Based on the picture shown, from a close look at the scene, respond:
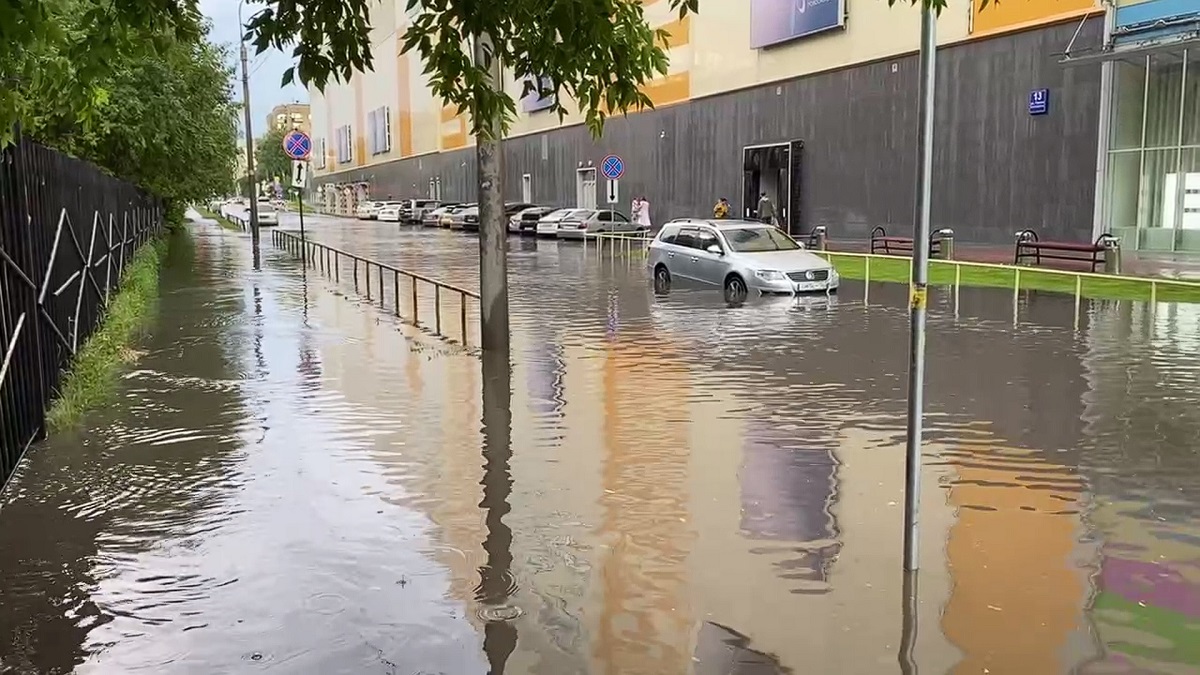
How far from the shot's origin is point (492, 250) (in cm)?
1259

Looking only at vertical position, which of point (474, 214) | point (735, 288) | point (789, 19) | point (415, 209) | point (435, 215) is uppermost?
point (789, 19)

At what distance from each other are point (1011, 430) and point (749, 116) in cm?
3263

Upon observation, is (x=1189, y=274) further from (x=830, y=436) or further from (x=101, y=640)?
(x=101, y=640)

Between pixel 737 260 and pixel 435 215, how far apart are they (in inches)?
1840

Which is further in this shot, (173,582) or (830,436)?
(830,436)

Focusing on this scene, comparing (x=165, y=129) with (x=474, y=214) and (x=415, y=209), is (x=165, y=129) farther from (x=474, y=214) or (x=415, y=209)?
(x=415, y=209)

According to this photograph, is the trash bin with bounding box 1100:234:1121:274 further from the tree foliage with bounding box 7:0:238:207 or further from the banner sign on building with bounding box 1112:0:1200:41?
the tree foliage with bounding box 7:0:238:207

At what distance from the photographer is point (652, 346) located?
44.8ft

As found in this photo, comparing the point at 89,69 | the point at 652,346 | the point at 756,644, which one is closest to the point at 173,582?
the point at 89,69

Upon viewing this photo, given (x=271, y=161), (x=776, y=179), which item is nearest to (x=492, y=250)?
(x=776, y=179)

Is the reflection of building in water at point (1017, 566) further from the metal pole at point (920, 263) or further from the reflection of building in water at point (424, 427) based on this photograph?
the reflection of building in water at point (424, 427)

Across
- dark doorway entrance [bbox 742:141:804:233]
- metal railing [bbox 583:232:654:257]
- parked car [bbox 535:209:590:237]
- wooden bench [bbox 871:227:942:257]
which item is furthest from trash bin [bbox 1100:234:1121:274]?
parked car [bbox 535:209:590:237]

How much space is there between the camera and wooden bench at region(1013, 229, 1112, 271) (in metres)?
21.4

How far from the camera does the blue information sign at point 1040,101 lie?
87.8 ft
